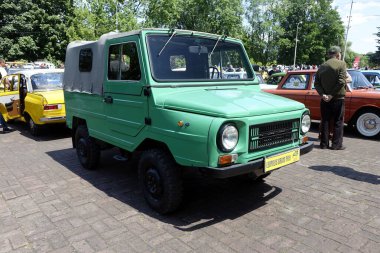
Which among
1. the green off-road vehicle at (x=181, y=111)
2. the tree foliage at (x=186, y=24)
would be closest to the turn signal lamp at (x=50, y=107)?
the green off-road vehicle at (x=181, y=111)

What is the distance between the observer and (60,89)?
8.76 meters

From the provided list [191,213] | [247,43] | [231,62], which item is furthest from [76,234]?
[247,43]

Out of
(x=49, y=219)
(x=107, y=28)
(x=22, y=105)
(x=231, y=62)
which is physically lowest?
(x=49, y=219)

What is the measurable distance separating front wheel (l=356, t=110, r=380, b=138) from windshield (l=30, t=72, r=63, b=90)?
814cm

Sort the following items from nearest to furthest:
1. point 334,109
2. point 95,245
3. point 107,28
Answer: point 95,245 < point 334,109 < point 107,28

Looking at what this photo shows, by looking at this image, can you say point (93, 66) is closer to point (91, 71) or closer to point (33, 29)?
point (91, 71)

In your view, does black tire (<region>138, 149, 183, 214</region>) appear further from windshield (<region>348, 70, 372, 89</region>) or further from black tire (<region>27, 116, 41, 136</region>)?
windshield (<region>348, 70, 372, 89</region>)

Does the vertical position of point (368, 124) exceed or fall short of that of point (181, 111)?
it falls short

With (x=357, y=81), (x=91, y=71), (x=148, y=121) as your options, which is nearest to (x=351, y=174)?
(x=148, y=121)

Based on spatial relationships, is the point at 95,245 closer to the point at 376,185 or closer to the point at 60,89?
the point at 376,185

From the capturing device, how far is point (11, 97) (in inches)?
375

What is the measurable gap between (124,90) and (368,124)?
22.5ft

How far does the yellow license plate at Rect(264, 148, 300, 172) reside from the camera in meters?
3.50

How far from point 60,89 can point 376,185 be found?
25.3 feet
